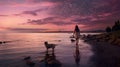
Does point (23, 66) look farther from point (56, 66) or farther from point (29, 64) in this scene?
point (56, 66)

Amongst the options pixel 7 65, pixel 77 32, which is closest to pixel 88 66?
pixel 7 65

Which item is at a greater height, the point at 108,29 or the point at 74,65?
the point at 108,29

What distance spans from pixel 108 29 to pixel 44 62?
13435cm

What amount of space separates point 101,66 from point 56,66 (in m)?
8.73

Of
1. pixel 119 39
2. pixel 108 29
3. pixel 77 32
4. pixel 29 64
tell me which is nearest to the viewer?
pixel 29 64

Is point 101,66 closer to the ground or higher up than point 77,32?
closer to the ground

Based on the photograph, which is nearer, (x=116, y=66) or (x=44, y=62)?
(x=116, y=66)

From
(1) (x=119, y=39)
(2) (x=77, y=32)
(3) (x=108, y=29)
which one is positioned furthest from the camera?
(3) (x=108, y=29)

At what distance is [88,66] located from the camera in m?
35.2

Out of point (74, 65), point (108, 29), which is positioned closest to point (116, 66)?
point (74, 65)

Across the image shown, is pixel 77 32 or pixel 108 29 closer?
pixel 77 32

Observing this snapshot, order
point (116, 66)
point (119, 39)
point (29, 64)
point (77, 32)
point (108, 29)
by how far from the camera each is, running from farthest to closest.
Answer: point (108, 29)
point (119, 39)
point (77, 32)
point (29, 64)
point (116, 66)

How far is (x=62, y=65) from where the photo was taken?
36.7 m

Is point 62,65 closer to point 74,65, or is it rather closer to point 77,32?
point 74,65
